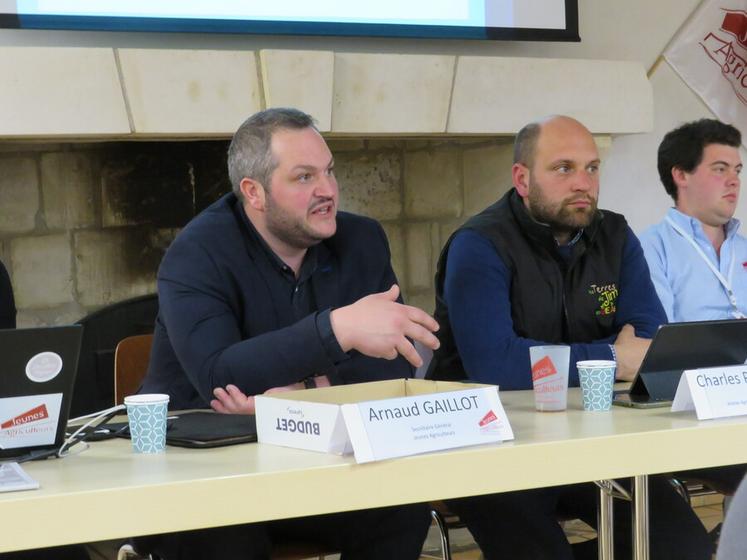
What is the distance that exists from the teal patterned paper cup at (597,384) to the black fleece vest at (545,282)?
690 mm

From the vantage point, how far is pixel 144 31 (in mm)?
3158

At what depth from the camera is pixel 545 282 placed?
2.48 meters

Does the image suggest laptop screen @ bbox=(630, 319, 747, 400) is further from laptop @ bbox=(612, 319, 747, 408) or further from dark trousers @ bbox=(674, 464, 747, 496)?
dark trousers @ bbox=(674, 464, 747, 496)

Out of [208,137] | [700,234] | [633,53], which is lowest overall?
[700,234]

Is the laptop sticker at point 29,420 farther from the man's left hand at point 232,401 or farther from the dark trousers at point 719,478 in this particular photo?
the dark trousers at point 719,478

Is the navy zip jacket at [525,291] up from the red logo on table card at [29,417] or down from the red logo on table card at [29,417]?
up

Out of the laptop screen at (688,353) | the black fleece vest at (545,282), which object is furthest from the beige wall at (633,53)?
the laptop screen at (688,353)

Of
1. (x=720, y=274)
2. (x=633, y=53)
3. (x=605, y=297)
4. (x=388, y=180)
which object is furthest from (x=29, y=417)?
(x=633, y=53)

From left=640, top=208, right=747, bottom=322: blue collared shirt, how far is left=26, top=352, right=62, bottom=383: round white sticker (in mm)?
2031

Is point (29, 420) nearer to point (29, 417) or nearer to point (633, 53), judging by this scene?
point (29, 417)

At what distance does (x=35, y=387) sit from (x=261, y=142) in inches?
37.1

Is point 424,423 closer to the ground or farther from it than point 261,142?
closer to the ground

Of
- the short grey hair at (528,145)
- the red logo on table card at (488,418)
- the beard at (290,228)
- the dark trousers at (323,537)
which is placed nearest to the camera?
the red logo on table card at (488,418)

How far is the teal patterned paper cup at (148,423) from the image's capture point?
4.94 feet
